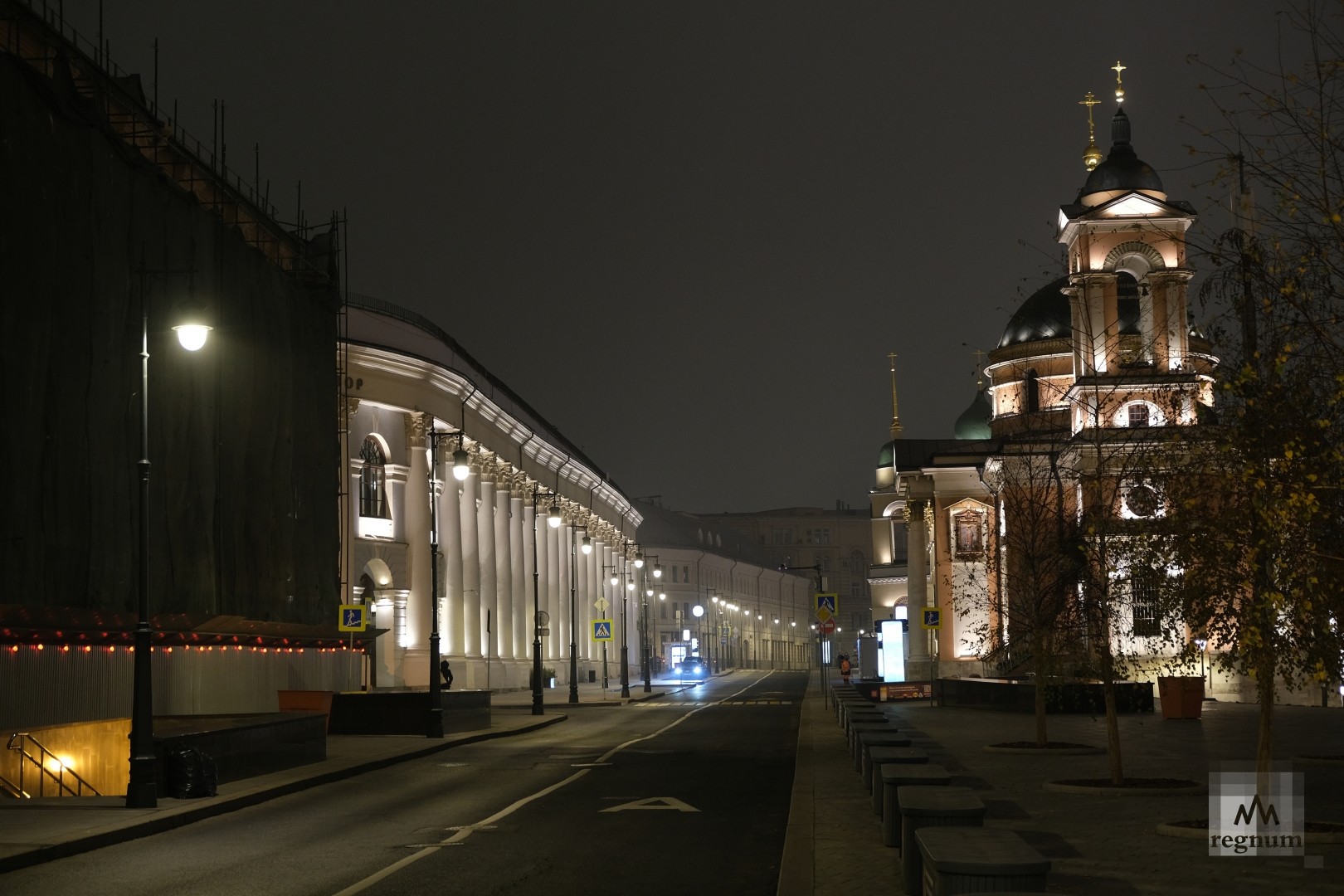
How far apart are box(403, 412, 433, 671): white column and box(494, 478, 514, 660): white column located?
13.6 meters

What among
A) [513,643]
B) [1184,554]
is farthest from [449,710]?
[513,643]

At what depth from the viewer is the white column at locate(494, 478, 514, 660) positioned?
82.3 meters

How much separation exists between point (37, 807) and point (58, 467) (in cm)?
873

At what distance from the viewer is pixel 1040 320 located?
8169cm

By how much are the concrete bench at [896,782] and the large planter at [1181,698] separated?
1006 inches

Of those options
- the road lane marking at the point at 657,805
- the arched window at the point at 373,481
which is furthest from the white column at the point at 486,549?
the road lane marking at the point at 657,805

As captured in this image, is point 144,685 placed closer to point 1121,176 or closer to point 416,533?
point 416,533

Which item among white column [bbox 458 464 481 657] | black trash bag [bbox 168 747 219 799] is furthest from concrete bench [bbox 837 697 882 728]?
white column [bbox 458 464 481 657]

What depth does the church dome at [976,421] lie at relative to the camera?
10812cm

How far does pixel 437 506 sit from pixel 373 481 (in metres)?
4.93

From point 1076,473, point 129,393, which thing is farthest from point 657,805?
point 129,393

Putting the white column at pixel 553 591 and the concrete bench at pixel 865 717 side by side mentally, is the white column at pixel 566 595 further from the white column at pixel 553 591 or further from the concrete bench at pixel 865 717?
the concrete bench at pixel 865 717

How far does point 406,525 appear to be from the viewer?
6750 centimetres

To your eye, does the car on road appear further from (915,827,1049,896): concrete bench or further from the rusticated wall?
(915,827,1049,896): concrete bench
